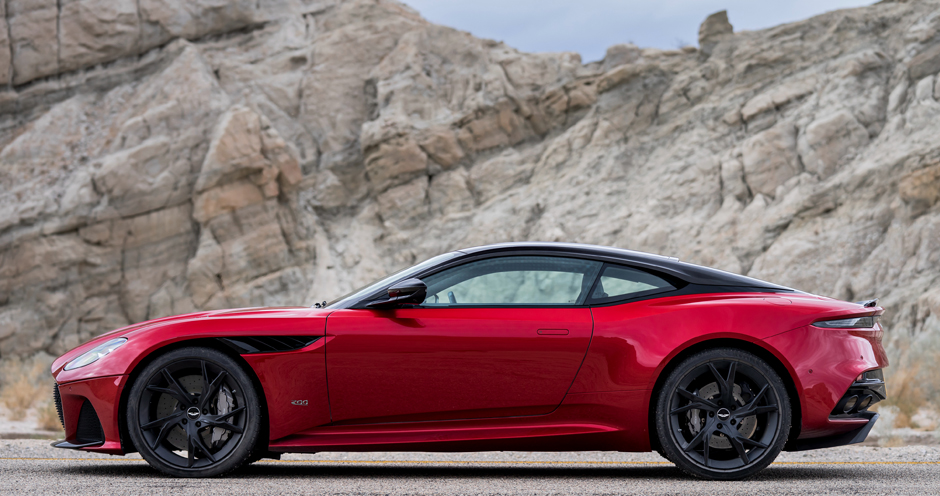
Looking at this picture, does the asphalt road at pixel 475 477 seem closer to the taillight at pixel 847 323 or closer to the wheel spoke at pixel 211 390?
the wheel spoke at pixel 211 390

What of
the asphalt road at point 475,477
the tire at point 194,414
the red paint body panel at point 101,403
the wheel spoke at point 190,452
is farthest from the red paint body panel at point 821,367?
the red paint body panel at point 101,403

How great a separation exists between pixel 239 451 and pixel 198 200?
16387 mm

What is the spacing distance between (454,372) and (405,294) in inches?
21.1

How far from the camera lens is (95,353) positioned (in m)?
4.54

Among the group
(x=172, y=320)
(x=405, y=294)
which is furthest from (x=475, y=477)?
(x=172, y=320)

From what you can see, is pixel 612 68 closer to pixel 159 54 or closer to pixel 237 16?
pixel 237 16

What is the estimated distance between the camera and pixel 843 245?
16.4 metres

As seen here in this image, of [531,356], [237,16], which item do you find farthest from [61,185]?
[531,356]

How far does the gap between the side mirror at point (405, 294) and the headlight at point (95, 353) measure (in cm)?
154

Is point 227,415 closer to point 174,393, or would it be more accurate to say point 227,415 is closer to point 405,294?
point 174,393

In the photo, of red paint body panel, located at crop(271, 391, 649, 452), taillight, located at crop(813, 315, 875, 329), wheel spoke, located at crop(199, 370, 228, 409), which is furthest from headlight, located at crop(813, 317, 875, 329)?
wheel spoke, located at crop(199, 370, 228, 409)

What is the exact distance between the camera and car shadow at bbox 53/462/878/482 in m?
4.60

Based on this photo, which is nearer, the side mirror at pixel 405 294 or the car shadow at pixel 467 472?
the side mirror at pixel 405 294

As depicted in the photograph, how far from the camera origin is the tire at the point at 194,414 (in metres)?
4.32
